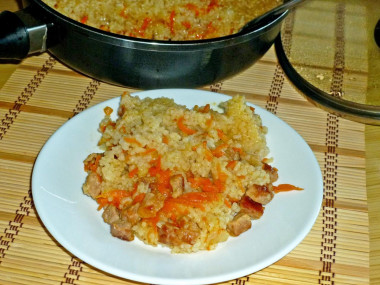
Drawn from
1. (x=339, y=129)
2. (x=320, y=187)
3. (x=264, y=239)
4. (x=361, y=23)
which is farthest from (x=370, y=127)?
(x=264, y=239)

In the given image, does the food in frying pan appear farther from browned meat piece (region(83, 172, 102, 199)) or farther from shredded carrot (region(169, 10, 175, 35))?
shredded carrot (region(169, 10, 175, 35))

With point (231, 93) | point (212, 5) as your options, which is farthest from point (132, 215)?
point (212, 5)

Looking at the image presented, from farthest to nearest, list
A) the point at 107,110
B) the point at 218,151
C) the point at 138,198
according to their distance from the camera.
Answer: the point at 107,110, the point at 218,151, the point at 138,198

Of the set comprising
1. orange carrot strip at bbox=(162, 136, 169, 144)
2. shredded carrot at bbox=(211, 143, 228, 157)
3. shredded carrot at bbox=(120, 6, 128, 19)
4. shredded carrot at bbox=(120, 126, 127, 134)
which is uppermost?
shredded carrot at bbox=(120, 6, 128, 19)

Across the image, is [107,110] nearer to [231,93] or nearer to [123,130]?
[123,130]

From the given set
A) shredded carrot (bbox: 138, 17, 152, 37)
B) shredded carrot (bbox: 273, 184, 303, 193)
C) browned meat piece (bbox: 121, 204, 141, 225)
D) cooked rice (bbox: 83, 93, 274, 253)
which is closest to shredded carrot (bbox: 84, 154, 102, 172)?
cooked rice (bbox: 83, 93, 274, 253)

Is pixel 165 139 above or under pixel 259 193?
above
